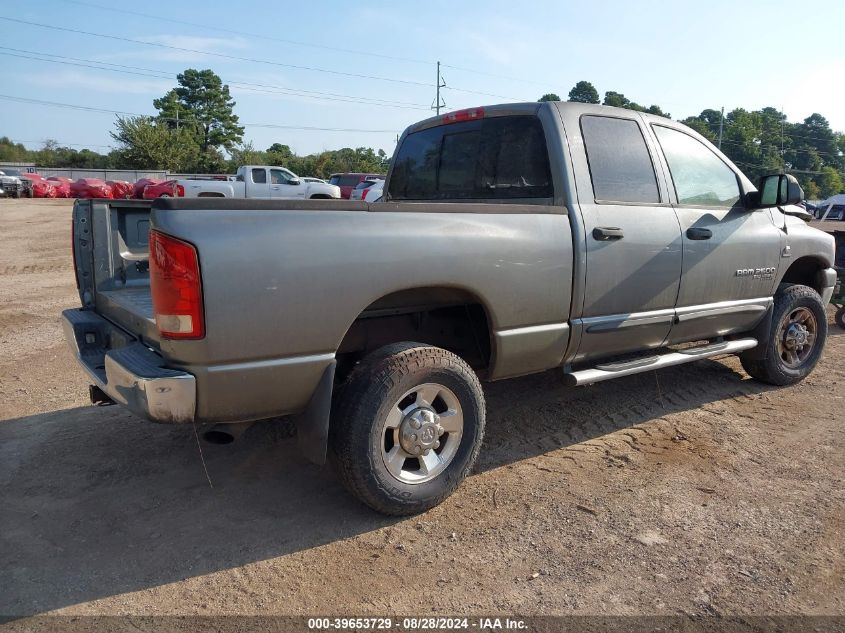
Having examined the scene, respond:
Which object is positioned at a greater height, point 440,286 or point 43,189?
point 440,286

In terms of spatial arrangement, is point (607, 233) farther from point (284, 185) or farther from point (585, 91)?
point (585, 91)

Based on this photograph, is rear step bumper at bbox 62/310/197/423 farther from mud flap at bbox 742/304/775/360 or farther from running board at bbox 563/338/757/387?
mud flap at bbox 742/304/775/360

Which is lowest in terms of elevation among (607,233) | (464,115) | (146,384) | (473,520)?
(473,520)

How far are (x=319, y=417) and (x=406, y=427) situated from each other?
1.54 ft

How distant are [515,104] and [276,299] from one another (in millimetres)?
2252

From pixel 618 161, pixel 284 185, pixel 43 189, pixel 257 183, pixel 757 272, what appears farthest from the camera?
pixel 43 189

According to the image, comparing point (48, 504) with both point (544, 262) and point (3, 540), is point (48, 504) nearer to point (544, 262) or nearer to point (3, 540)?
point (3, 540)

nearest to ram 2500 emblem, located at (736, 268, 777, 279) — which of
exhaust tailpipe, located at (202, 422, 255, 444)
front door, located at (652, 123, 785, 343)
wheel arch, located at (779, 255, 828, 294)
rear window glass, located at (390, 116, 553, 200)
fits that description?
front door, located at (652, 123, 785, 343)

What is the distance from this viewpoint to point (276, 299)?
2.68 metres

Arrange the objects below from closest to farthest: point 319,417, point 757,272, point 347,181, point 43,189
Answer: point 319,417
point 757,272
point 347,181
point 43,189

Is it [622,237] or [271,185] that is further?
[271,185]

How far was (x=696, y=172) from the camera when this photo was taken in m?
4.59

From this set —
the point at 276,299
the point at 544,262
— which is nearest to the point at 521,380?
the point at 544,262

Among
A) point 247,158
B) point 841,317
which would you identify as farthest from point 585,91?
point 841,317
